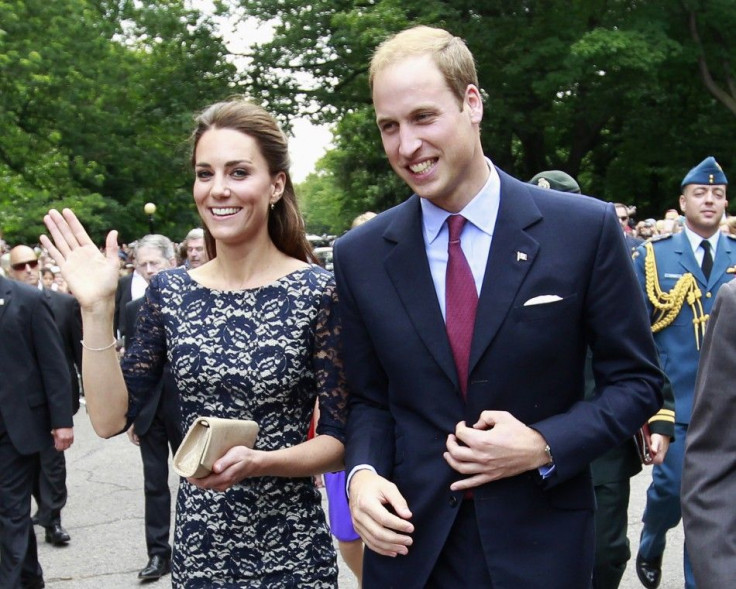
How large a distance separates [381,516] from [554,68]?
79.3 feet

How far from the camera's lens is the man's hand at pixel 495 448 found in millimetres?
2352

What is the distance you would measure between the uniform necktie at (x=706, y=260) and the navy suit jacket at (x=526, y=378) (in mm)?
3791

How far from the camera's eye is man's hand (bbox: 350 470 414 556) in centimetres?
238

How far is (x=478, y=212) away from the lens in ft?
8.52

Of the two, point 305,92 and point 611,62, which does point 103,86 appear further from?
point 611,62

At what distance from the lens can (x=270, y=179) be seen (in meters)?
3.19

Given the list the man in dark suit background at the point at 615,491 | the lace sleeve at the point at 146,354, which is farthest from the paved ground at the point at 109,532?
the lace sleeve at the point at 146,354

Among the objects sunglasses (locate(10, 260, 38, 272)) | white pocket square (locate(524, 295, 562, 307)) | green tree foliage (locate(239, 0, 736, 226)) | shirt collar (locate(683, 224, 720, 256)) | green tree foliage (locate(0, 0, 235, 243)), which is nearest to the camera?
white pocket square (locate(524, 295, 562, 307))

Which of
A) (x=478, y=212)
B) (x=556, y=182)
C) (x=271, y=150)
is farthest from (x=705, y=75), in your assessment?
(x=478, y=212)

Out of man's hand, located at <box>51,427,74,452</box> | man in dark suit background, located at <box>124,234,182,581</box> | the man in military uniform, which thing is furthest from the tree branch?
man's hand, located at <box>51,427,74,452</box>

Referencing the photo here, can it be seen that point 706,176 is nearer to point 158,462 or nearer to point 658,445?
point 658,445

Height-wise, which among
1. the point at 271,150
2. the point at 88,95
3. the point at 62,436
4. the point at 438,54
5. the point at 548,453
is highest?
the point at 88,95

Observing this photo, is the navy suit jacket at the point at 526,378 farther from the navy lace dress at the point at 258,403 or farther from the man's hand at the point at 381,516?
the navy lace dress at the point at 258,403

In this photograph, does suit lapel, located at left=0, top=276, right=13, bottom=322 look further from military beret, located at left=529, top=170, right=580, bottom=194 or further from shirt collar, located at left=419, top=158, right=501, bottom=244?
shirt collar, located at left=419, top=158, right=501, bottom=244
